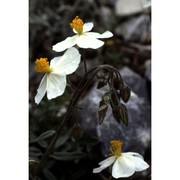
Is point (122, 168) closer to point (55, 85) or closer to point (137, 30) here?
point (55, 85)

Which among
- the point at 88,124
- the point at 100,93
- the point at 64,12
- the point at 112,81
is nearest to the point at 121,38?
the point at 64,12

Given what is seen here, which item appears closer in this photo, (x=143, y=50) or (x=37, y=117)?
(x=37, y=117)

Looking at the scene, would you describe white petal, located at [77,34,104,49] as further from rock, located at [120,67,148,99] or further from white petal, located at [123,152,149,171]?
rock, located at [120,67,148,99]

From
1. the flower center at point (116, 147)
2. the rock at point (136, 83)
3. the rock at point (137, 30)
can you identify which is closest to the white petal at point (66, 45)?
the flower center at point (116, 147)

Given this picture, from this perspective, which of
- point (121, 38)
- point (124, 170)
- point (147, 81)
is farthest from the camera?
point (121, 38)

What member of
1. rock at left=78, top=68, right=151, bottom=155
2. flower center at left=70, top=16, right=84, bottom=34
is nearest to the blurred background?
rock at left=78, top=68, right=151, bottom=155

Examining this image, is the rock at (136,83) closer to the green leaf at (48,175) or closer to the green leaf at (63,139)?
the green leaf at (63,139)

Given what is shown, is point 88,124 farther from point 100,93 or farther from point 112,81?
point 112,81
